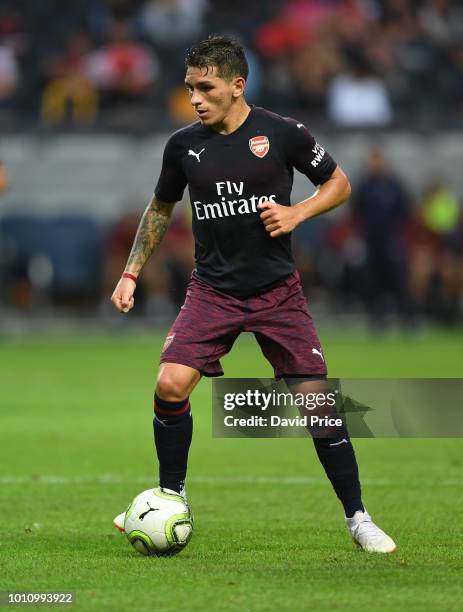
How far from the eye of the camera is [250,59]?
24.9 m

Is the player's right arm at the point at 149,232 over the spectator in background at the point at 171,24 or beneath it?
beneath

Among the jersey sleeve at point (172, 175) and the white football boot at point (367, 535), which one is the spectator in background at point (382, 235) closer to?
the jersey sleeve at point (172, 175)

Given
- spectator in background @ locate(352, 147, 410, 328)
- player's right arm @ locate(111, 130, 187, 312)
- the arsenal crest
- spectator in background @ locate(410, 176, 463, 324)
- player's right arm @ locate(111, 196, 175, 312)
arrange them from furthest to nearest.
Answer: spectator in background @ locate(410, 176, 463, 324)
spectator in background @ locate(352, 147, 410, 328)
player's right arm @ locate(111, 196, 175, 312)
player's right arm @ locate(111, 130, 187, 312)
the arsenal crest

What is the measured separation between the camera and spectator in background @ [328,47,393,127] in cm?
2459

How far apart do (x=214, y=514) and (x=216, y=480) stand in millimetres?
1406

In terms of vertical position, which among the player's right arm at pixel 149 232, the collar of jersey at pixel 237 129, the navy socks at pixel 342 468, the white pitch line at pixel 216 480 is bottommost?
the white pitch line at pixel 216 480

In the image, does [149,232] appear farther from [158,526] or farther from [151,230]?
[158,526]

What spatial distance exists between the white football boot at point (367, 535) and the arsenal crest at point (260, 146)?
176 centimetres

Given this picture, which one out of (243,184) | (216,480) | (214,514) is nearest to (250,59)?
(216,480)

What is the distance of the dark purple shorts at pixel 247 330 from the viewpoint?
22.6 feet

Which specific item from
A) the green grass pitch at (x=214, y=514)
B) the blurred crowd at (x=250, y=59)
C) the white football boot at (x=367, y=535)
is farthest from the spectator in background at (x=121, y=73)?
the white football boot at (x=367, y=535)

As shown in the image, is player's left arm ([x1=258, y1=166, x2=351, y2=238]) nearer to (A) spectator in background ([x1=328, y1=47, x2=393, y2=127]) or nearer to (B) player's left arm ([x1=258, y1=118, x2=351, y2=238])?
(B) player's left arm ([x1=258, y1=118, x2=351, y2=238])

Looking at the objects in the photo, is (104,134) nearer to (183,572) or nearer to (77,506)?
(77,506)

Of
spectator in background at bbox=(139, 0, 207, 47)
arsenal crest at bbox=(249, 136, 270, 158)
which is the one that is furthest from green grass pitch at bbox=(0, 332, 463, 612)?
spectator in background at bbox=(139, 0, 207, 47)
